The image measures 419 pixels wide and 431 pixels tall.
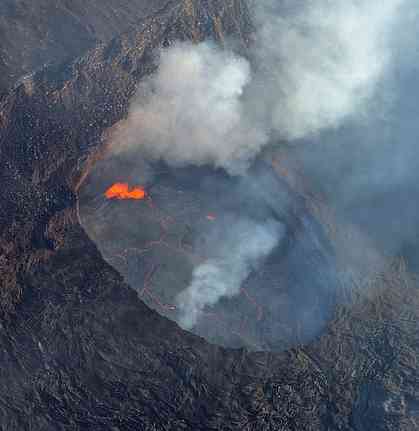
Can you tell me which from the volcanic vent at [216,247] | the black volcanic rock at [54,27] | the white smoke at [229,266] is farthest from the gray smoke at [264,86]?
the white smoke at [229,266]

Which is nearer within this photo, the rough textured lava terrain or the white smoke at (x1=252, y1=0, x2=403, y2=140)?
the rough textured lava terrain

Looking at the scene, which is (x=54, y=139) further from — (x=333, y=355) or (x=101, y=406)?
(x=333, y=355)

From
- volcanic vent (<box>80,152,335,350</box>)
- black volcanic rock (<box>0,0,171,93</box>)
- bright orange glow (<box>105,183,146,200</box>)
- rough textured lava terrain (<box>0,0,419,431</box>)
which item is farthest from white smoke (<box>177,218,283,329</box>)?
black volcanic rock (<box>0,0,171,93</box>)

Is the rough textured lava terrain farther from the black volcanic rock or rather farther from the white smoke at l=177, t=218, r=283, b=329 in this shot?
the white smoke at l=177, t=218, r=283, b=329

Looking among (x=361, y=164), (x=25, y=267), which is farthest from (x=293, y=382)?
(x=361, y=164)

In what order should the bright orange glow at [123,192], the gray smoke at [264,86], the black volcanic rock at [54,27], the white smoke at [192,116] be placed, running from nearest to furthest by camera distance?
the bright orange glow at [123,192], the black volcanic rock at [54,27], the white smoke at [192,116], the gray smoke at [264,86]

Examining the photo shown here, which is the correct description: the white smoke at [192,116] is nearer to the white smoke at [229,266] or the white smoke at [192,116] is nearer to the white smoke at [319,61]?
the white smoke at [319,61]
